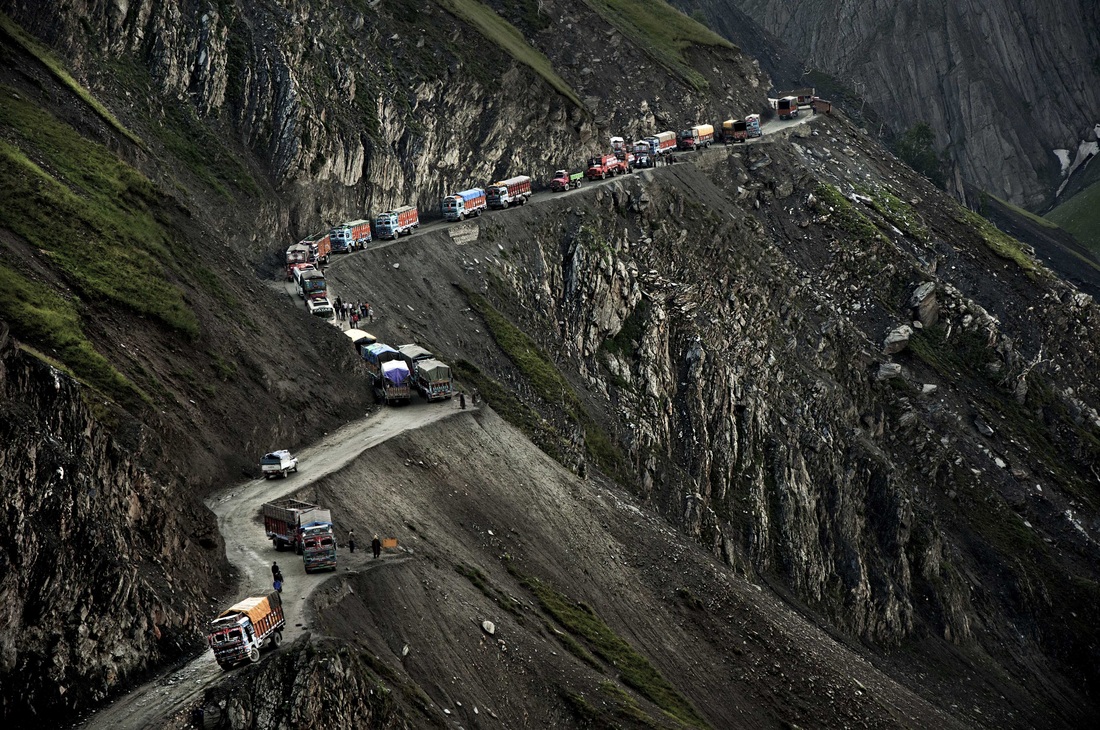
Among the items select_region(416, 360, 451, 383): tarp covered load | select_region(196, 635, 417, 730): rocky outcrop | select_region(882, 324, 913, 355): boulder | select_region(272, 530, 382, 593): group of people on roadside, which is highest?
select_region(416, 360, 451, 383): tarp covered load

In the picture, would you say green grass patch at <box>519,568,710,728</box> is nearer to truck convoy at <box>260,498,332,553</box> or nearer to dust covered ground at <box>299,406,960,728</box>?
dust covered ground at <box>299,406,960,728</box>

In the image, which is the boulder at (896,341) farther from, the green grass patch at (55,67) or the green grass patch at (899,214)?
the green grass patch at (55,67)

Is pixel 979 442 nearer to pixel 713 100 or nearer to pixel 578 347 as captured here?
pixel 578 347

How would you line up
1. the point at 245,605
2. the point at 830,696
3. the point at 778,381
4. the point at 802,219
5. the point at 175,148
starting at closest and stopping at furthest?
the point at 245,605
the point at 830,696
the point at 175,148
the point at 778,381
the point at 802,219

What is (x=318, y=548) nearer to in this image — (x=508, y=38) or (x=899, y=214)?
(x=508, y=38)

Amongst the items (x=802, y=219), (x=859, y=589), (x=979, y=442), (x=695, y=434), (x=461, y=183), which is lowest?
(x=859, y=589)

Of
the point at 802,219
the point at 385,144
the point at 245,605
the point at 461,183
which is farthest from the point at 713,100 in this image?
the point at 245,605

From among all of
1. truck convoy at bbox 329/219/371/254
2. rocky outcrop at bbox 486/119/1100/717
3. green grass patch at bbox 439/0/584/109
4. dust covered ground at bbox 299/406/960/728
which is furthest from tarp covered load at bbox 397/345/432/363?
green grass patch at bbox 439/0/584/109
